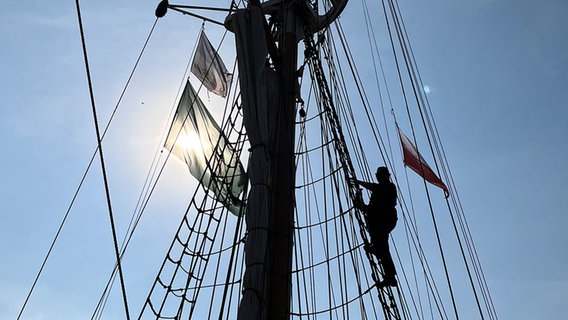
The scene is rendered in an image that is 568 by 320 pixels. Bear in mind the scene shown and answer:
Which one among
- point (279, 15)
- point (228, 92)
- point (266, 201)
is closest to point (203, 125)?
point (228, 92)

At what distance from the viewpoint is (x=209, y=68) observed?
998cm

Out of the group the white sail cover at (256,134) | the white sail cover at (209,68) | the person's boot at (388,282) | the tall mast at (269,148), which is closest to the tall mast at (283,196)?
the tall mast at (269,148)

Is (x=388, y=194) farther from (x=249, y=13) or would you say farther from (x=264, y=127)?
(x=249, y=13)

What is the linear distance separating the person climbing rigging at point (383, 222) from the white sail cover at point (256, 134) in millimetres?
1353

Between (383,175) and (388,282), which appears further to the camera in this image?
(383,175)

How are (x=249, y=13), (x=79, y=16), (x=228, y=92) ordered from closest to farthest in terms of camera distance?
1. (x=79, y=16)
2. (x=249, y=13)
3. (x=228, y=92)

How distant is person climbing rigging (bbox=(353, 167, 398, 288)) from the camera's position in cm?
645

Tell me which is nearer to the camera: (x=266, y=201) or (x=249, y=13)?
(x=266, y=201)

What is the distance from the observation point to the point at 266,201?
5852 mm

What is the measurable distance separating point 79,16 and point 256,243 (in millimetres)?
2774

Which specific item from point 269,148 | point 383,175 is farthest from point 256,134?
point 383,175

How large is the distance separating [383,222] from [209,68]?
4.93 metres

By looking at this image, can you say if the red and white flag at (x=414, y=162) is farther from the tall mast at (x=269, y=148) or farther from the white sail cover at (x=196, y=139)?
the white sail cover at (x=196, y=139)

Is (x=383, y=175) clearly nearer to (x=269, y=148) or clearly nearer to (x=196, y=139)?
(x=269, y=148)
